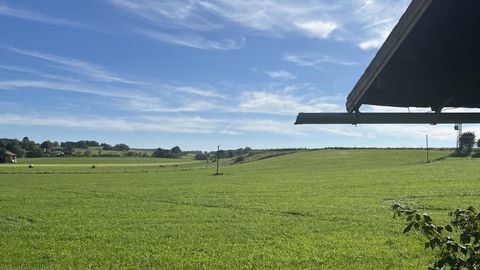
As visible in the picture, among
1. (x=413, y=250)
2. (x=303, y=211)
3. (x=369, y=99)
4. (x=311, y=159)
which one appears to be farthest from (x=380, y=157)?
(x=369, y=99)

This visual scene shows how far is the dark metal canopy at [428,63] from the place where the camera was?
18.1 ft

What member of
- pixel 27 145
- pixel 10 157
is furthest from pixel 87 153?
pixel 27 145

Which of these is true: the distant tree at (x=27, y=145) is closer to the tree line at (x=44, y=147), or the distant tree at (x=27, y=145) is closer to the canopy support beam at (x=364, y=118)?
the tree line at (x=44, y=147)

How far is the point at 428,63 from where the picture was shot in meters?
6.54

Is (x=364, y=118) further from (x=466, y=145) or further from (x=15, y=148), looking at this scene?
(x=15, y=148)

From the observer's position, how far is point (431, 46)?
6.22m

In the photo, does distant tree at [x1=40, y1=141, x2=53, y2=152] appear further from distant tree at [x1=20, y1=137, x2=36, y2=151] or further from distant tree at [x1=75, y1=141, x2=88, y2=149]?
distant tree at [x1=75, y1=141, x2=88, y2=149]

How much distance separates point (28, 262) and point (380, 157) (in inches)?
3511

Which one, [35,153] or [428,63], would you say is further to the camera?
[35,153]

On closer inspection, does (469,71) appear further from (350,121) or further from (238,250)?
(238,250)

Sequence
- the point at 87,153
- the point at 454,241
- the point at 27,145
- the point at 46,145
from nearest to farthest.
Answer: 1. the point at 454,241
2. the point at 87,153
3. the point at 27,145
4. the point at 46,145

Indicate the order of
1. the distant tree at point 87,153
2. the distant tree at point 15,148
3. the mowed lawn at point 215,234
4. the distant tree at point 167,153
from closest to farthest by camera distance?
the mowed lawn at point 215,234
the distant tree at point 87,153
the distant tree at point 15,148
the distant tree at point 167,153

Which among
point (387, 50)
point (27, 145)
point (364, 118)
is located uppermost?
point (27, 145)

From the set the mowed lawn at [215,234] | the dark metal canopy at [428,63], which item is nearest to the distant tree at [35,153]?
the mowed lawn at [215,234]
